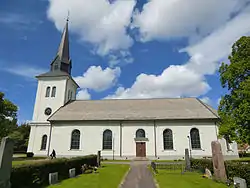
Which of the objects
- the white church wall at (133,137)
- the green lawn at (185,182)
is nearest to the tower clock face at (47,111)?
the white church wall at (133,137)

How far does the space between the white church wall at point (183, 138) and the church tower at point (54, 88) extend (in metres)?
19.9

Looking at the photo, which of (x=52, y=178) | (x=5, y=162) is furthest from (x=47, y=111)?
(x=5, y=162)

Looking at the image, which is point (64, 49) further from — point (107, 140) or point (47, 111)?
point (107, 140)

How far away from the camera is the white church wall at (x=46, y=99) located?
34344 millimetres

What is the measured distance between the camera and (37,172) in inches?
421

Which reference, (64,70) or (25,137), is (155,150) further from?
(25,137)

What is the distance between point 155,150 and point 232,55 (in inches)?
679

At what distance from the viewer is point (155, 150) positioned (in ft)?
91.9

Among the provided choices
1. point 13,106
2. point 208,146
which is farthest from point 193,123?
point 13,106

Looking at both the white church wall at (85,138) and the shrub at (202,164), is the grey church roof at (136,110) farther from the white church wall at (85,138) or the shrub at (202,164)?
the shrub at (202,164)

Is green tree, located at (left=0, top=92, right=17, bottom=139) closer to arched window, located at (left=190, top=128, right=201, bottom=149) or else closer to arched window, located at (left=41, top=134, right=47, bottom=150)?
arched window, located at (left=41, top=134, right=47, bottom=150)

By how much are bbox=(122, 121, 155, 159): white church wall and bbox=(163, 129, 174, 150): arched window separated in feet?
6.54

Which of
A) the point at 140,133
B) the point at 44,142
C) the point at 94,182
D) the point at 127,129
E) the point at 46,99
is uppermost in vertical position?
the point at 46,99

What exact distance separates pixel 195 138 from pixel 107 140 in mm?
14269
